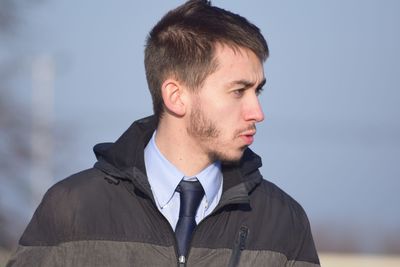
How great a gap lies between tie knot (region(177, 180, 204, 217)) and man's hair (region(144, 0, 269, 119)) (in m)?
0.32

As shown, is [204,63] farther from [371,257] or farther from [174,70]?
[371,257]

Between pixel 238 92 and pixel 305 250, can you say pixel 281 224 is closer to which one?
pixel 305 250

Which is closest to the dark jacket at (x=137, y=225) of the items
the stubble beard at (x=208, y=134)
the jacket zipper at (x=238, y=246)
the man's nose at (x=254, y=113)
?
the jacket zipper at (x=238, y=246)

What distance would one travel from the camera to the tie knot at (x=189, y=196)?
4.16m

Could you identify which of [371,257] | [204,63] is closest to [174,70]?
[204,63]

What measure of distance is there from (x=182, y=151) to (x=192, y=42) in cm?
39

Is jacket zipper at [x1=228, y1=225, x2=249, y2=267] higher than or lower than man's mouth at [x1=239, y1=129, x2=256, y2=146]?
lower

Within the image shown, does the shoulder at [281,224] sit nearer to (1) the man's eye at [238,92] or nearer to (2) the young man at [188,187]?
(2) the young man at [188,187]

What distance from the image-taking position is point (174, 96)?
432cm

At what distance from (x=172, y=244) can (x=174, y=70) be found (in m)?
0.65

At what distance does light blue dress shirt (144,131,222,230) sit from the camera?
4180mm

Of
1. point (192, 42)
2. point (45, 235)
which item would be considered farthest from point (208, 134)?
point (45, 235)

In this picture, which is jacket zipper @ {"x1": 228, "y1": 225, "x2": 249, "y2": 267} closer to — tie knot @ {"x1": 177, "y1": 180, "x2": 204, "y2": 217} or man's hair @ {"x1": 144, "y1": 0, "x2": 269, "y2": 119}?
tie knot @ {"x1": 177, "y1": 180, "x2": 204, "y2": 217}

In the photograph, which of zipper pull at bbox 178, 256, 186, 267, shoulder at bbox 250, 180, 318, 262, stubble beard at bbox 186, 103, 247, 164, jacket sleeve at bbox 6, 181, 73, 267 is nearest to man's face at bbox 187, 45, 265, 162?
stubble beard at bbox 186, 103, 247, 164
